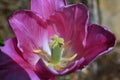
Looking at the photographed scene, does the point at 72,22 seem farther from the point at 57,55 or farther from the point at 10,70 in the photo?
the point at 10,70

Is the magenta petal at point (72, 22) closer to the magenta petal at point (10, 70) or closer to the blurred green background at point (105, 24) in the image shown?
the magenta petal at point (10, 70)

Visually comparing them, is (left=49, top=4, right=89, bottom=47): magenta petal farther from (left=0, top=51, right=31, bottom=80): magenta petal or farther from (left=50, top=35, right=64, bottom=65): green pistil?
(left=0, top=51, right=31, bottom=80): magenta petal

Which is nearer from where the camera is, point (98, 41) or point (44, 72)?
point (44, 72)

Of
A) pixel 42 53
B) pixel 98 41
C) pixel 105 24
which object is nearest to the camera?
pixel 98 41

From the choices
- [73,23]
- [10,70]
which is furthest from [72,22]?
[10,70]

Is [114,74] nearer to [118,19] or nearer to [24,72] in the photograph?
[118,19]

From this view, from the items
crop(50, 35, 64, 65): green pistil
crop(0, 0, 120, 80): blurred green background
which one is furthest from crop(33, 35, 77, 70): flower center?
crop(0, 0, 120, 80): blurred green background

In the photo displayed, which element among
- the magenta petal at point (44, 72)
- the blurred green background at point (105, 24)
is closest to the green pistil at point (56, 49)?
the magenta petal at point (44, 72)
